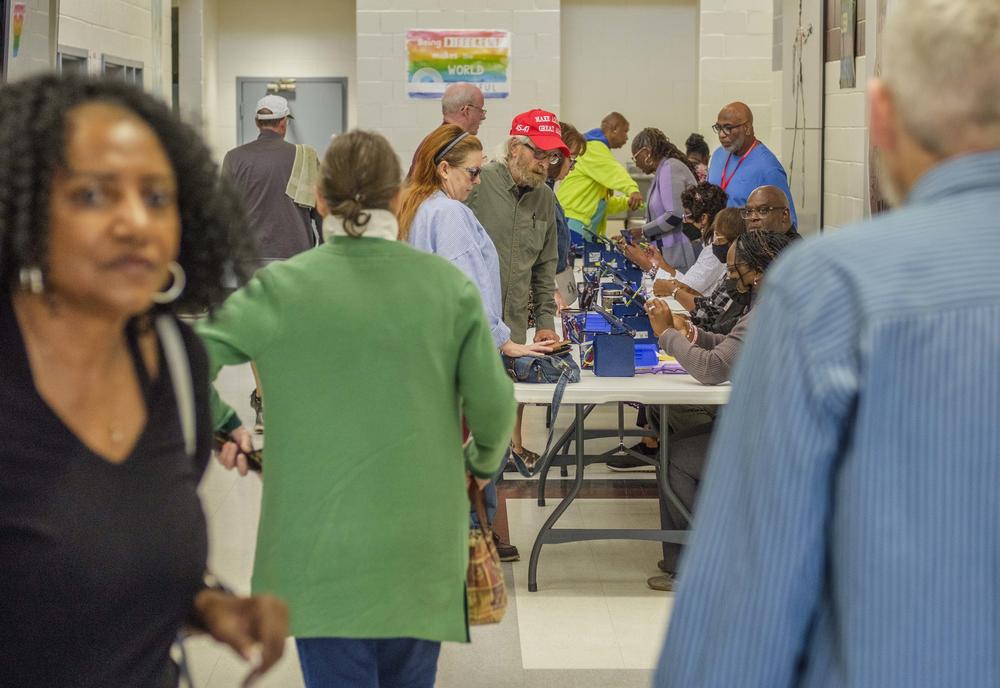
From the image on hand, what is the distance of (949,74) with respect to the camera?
4.00 feet

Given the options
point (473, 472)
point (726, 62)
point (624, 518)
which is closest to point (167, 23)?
point (726, 62)

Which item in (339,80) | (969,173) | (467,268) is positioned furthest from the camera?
(339,80)

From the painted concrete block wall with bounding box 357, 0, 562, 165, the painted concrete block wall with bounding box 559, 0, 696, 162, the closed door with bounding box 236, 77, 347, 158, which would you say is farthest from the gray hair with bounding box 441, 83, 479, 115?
the closed door with bounding box 236, 77, 347, 158

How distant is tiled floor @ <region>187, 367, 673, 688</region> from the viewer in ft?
12.7

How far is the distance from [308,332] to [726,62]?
9969 millimetres

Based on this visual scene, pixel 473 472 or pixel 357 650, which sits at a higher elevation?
pixel 473 472

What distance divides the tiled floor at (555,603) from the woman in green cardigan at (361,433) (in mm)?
1345

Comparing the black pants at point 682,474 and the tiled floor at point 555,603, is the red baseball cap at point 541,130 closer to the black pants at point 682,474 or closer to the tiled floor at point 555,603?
the black pants at point 682,474

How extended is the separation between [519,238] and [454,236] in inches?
42.3

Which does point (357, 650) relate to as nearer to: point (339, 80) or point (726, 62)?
point (726, 62)

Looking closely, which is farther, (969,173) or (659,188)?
(659,188)

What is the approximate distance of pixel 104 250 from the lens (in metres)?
1.28

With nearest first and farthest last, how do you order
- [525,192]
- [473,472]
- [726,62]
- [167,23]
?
[473,472] < [525,192] < [167,23] < [726,62]

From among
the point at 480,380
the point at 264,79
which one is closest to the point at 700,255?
the point at 480,380
